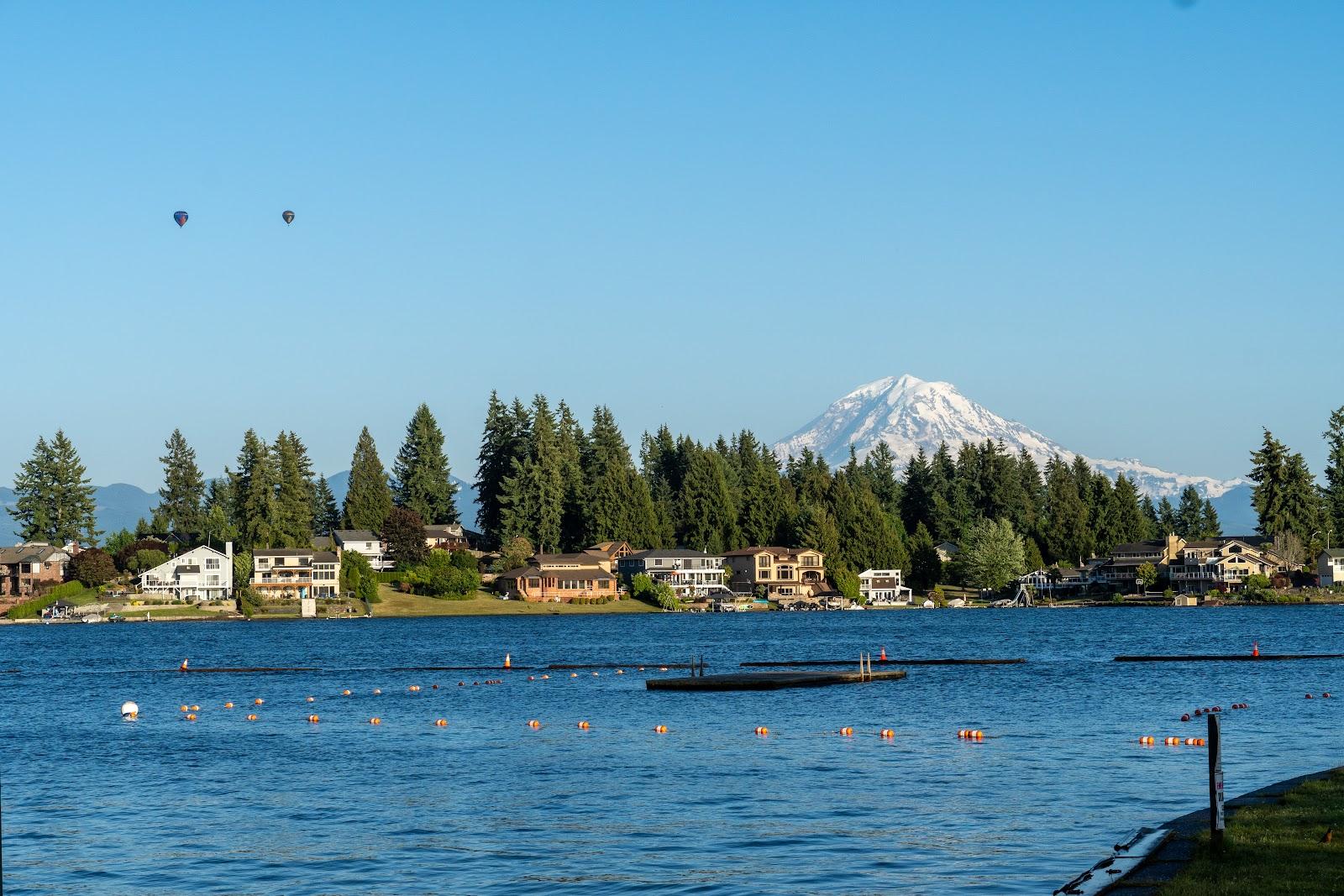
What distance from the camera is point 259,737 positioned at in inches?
2242

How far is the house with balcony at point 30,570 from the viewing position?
179 m

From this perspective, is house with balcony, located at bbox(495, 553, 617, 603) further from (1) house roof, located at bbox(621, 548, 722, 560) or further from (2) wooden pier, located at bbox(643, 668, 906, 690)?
(2) wooden pier, located at bbox(643, 668, 906, 690)

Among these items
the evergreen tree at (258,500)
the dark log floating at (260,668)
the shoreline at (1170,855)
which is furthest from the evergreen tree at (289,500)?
the shoreline at (1170,855)

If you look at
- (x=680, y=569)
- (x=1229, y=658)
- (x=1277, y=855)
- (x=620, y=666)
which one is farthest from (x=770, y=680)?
(x=680, y=569)

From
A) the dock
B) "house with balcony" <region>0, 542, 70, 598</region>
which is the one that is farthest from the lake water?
"house with balcony" <region>0, 542, 70, 598</region>

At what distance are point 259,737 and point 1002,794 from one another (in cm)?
3039

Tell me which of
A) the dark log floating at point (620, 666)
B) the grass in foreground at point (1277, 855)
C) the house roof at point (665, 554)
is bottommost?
the dark log floating at point (620, 666)

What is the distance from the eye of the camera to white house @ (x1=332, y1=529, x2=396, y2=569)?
7426 inches

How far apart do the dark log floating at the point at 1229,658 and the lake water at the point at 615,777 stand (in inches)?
128

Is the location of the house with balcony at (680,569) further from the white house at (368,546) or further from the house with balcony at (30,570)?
the house with balcony at (30,570)

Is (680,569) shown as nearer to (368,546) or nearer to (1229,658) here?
(368,546)

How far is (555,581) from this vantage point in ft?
→ 592

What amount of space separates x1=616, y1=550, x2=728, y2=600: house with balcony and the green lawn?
10305 millimetres

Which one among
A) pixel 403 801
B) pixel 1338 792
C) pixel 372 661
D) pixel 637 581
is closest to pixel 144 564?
pixel 637 581
